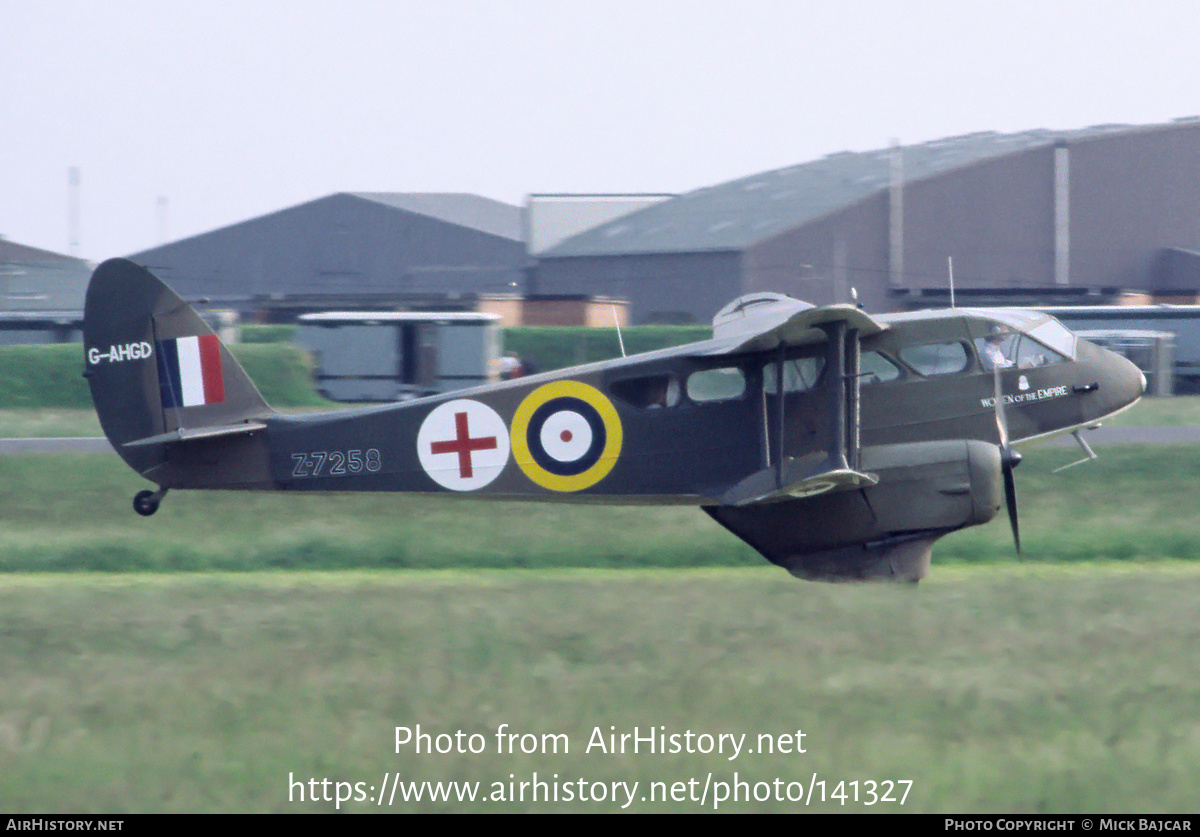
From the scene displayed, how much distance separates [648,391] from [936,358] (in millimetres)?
2859

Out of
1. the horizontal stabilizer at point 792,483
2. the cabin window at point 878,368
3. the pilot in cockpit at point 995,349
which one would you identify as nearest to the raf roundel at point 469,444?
the horizontal stabilizer at point 792,483

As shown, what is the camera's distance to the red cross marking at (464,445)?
1348 centimetres

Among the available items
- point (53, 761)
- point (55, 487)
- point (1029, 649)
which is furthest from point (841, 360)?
point (55, 487)

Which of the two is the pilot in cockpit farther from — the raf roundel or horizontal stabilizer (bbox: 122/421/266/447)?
horizontal stabilizer (bbox: 122/421/266/447)

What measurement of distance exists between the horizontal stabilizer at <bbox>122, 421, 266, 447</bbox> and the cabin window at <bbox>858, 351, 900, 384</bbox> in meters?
6.17

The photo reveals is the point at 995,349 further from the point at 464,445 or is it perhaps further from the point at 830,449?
the point at 464,445

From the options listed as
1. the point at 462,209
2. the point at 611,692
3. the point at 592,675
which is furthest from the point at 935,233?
the point at 611,692

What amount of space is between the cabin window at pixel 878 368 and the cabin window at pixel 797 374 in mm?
474

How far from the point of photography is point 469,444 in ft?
44.2

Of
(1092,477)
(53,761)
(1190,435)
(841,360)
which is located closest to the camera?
(53,761)

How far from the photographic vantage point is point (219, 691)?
8609 millimetres

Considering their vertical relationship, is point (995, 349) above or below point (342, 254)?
below
